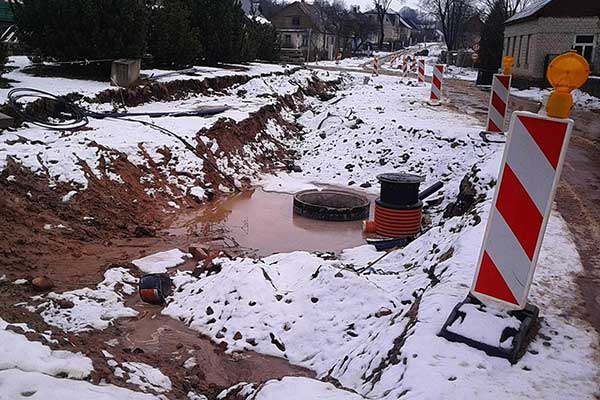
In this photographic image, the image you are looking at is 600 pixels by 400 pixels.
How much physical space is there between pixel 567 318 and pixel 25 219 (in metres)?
6.51

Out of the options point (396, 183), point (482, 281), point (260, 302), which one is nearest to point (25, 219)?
point (260, 302)

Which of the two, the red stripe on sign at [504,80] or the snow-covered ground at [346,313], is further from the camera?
the red stripe on sign at [504,80]

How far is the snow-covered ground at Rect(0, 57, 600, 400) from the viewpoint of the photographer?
315 cm

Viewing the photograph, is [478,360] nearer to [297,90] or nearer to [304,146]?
Result: [304,146]

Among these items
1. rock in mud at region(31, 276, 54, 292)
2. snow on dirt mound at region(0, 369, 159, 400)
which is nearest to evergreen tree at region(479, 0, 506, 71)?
rock in mud at region(31, 276, 54, 292)

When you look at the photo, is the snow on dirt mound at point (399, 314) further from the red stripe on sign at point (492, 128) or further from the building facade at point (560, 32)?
the building facade at point (560, 32)

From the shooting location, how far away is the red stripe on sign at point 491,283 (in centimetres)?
351

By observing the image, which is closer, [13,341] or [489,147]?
[13,341]

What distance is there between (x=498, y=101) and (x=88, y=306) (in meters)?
8.38

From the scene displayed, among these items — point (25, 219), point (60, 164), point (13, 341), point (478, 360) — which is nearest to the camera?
point (478, 360)

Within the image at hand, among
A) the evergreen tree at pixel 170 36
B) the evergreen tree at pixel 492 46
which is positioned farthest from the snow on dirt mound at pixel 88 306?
the evergreen tree at pixel 492 46

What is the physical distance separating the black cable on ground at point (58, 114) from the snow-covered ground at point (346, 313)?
36cm

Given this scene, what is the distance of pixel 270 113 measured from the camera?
A: 16547mm

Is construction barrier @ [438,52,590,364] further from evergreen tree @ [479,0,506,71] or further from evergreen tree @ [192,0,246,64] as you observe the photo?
evergreen tree @ [479,0,506,71]
